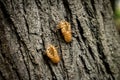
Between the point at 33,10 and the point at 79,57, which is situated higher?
the point at 33,10

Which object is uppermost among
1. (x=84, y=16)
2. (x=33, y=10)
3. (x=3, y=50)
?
(x=33, y=10)

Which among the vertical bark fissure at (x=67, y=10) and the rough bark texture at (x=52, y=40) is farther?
the vertical bark fissure at (x=67, y=10)

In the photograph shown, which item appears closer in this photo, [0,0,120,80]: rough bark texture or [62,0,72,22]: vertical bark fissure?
[0,0,120,80]: rough bark texture

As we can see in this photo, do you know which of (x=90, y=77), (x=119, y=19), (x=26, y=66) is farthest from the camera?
(x=119, y=19)

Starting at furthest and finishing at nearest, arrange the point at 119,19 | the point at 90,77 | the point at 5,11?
the point at 119,19, the point at 90,77, the point at 5,11

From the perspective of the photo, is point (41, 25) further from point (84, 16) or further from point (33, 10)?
point (84, 16)

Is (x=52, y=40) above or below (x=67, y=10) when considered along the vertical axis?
below

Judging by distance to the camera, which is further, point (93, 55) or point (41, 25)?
point (93, 55)

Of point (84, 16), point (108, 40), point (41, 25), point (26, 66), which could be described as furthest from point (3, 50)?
point (108, 40)
